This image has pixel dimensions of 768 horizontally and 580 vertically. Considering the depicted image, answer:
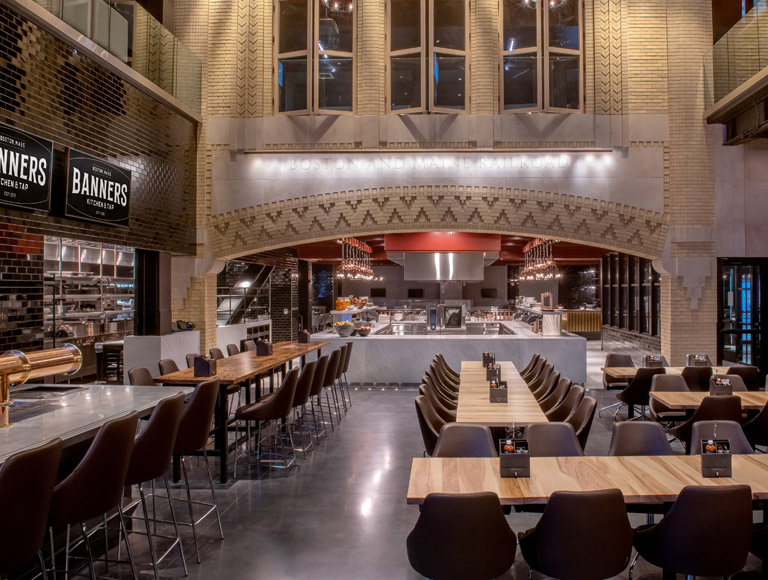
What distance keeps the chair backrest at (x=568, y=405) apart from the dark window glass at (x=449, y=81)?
18.7ft

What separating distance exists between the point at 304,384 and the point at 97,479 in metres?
3.43

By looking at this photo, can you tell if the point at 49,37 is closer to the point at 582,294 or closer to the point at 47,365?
the point at 47,365

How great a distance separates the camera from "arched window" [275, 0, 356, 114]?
9.50 metres

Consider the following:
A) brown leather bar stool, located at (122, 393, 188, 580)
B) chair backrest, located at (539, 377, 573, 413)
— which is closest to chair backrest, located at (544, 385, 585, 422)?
chair backrest, located at (539, 377, 573, 413)

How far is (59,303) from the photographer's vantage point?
10188mm

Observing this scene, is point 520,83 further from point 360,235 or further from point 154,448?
point 154,448

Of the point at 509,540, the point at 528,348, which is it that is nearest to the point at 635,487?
the point at 509,540

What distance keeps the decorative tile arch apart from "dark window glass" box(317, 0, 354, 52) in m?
2.56

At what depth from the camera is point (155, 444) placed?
3438 millimetres

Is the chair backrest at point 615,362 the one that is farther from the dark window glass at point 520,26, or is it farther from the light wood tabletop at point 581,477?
the dark window glass at point 520,26

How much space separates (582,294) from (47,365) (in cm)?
2316

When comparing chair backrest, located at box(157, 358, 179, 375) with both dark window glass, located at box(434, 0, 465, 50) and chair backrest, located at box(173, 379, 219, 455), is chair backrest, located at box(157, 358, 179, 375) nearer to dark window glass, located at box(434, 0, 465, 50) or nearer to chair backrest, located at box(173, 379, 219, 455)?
chair backrest, located at box(173, 379, 219, 455)

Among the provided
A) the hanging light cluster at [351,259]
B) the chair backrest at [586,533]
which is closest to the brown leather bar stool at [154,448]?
the chair backrest at [586,533]

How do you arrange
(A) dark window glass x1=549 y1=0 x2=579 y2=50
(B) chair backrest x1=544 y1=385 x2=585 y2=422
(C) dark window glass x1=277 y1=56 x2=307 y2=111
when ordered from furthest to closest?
(C) dark window glass x1=277 y1=56 x2=307 y2=111, (A) dark window glass x1=549 y1=0 x2=579 y2=50, (B) chair backrest x1=544 y1=385 x2=585 y2=422
